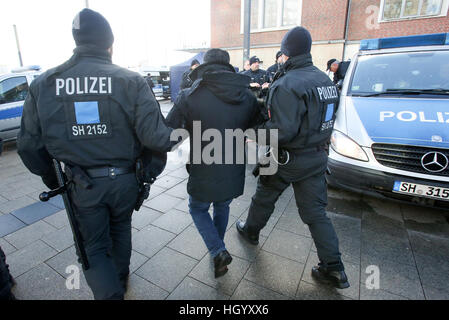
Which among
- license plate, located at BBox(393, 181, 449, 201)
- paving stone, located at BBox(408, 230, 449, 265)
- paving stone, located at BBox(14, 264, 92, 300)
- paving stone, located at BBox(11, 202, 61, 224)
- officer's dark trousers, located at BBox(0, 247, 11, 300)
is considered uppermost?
license plate, located at BBox(393, 181, 449, 201)

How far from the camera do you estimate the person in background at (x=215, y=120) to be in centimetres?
175

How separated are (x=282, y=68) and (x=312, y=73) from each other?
24 centimetres

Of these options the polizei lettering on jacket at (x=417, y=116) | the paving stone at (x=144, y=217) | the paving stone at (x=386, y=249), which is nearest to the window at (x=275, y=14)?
the polizei lettering on jacket at (x=417, y=116)

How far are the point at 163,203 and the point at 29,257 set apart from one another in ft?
4.83

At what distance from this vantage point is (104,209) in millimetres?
1587

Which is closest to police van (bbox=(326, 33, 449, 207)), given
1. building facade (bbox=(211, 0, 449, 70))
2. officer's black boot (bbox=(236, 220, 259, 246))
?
officer's black boot (bbox=(236, 220, 259, 246))

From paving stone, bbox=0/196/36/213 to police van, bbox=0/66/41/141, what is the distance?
3164mm

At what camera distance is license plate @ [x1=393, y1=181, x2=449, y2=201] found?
246cm

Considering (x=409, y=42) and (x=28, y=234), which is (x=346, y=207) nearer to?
(x=409, y=42)

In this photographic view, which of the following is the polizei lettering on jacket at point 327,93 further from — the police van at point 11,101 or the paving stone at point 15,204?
the police van at point 11,101

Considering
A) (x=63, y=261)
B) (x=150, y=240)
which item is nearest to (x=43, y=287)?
(x=63, y=261)

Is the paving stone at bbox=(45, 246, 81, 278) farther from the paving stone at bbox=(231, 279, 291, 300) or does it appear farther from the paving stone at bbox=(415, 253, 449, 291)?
the paving stone at bbox=(415, 253, 449, 291)
